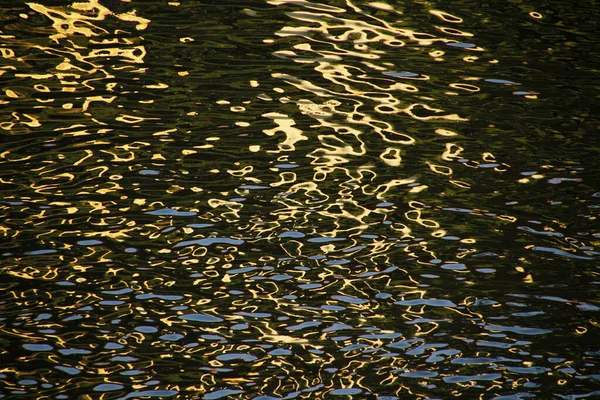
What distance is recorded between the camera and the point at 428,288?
7555mm

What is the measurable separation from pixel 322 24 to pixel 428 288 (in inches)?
212

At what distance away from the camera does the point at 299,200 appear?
28.5ft

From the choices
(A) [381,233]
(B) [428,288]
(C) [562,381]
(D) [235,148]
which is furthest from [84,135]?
(C) [562,381]

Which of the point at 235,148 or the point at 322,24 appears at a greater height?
the point at 322,24

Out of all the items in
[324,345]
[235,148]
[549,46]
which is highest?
[549,46]

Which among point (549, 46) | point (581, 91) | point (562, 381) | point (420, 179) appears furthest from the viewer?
point (549, 46)

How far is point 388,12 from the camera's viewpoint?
12117mm

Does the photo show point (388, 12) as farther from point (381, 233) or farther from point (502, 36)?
point (381, 233)

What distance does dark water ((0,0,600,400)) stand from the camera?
22.1 feet

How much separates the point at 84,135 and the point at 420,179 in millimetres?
3737

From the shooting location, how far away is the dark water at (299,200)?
6.74m

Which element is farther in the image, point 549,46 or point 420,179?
point 549,46

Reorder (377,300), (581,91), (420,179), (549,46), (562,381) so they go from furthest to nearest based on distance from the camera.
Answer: (549,46), (581,91), (420,179), (377,300), (562,381)

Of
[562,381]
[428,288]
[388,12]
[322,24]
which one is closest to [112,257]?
[428,288]
